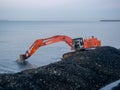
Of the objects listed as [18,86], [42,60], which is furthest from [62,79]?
[42,60]

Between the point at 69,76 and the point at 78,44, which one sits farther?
the point at 78,44

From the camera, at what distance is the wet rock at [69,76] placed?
16.3m

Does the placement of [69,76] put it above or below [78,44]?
above

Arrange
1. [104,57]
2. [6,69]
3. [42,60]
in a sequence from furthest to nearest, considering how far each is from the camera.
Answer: [42,60], [6,69], [104,57]

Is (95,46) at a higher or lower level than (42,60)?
higher

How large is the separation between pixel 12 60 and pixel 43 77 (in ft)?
59.7

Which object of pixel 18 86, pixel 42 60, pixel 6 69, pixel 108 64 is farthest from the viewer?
pixel 42 60

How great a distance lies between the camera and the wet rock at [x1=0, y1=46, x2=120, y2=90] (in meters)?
16.3

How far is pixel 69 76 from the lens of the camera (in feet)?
58.9

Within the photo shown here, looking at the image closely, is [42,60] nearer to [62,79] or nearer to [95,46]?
[95,46]

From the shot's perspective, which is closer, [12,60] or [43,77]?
[43,77]

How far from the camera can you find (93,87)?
58.1 feet

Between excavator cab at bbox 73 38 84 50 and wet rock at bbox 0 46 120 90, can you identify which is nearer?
wet rock at bbox 0 46 120 90

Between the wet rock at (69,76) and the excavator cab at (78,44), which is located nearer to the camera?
the wet rock at (69,76)
